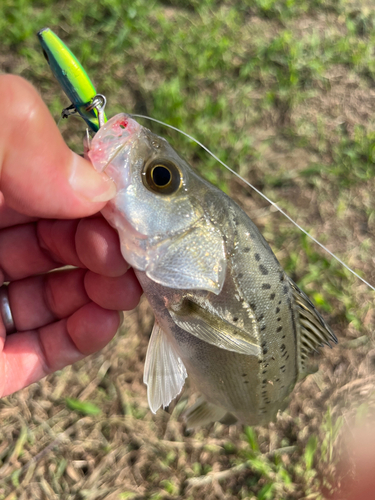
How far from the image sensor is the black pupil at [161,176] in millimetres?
1486

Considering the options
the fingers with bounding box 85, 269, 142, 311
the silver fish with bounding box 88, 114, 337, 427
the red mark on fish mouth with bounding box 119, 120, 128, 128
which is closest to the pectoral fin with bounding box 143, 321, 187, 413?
the silver fish with bounding box 88, 114, 337, 427

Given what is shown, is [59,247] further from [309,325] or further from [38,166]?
[309,325]

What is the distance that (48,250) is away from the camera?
204 cm

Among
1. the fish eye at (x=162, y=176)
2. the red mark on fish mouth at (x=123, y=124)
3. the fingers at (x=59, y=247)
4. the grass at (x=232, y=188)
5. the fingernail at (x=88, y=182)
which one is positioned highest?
the red mark on fish mouth at (x=123, y=124)

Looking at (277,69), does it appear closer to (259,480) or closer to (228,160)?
(228,160)

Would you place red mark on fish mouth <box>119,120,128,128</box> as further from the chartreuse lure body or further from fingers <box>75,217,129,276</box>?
fingers <box>75,217,129,276</box>

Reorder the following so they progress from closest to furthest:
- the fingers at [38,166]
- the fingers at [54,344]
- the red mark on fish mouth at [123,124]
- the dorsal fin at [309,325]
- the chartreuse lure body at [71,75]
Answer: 1. the fingers at [38,166]
2. the chartreuse lure body at [71,75]
3. the red mark on fish mouth at [123,124]
4. the dorsal fin at [309,325]
5. the fingers at [54,344]

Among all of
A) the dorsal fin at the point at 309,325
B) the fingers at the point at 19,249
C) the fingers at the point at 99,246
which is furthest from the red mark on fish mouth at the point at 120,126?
the dorsal fin at the point at 309,325

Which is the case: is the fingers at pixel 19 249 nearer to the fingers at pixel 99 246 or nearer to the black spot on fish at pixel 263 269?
the fingers at pixel 99 246

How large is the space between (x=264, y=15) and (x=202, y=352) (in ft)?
10.9

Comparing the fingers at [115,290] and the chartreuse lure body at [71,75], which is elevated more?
the chartreuse lure body at [71,75]

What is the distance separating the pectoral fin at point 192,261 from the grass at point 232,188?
4.56 feet

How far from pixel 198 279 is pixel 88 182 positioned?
582mm

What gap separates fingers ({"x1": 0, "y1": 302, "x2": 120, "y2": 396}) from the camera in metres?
1.98
